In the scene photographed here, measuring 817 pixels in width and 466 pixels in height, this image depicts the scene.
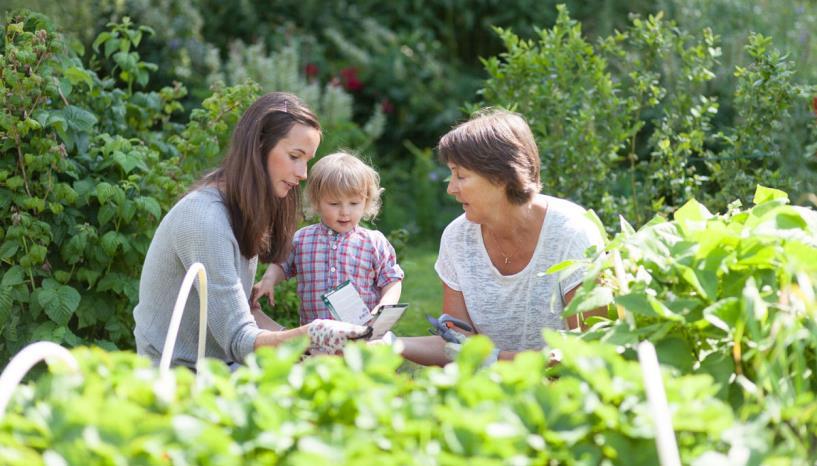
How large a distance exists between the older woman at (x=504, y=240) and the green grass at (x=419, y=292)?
800 millimetres

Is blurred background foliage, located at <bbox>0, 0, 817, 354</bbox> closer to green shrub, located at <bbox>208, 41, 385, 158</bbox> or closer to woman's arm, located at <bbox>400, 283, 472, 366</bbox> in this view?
green shrub, located at <bbox>208, 41, 385, 158</bbox>

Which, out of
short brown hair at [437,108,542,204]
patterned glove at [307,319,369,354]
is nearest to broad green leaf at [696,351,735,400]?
patterned glove at [307,319,369,354]

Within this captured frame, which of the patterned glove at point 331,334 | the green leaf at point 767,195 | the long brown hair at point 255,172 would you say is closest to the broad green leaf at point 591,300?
the green leaf at point 767,195

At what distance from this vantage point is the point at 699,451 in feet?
4.70

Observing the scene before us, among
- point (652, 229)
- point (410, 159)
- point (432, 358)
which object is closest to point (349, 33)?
point (410, 159)

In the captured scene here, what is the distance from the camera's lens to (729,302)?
1713 mm

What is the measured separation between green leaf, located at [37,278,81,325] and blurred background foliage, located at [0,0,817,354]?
0.10 meters

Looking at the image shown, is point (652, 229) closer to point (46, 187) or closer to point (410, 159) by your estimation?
point (46, 187)

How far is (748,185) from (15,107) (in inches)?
104

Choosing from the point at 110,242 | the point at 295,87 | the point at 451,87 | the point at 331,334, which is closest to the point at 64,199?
the point at 110,242

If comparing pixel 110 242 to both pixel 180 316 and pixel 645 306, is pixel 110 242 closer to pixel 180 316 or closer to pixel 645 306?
pixel 180 316

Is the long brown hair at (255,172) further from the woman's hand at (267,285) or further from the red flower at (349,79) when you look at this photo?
the red flower at (349,79)

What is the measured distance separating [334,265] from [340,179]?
278mm

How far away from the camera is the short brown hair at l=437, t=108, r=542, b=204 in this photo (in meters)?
2.89
